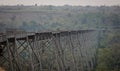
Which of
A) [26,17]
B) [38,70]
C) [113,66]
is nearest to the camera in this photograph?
[38,70]

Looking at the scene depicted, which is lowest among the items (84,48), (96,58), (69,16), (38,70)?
(69,16)

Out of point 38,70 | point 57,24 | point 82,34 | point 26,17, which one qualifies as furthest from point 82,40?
point 26,17

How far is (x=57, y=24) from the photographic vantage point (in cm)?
9162

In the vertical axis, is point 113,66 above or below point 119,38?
above

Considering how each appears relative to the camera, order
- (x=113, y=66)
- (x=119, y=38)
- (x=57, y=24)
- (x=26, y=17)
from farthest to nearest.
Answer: (x=26, y=17), (x=57, y=24), (x=119, y=38), (x=113, y=66)

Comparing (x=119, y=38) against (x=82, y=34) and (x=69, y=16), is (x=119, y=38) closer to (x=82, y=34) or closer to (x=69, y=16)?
(x=82, y=34)

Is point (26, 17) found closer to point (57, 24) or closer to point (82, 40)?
point (57, 24)

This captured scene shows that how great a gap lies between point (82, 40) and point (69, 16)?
7210 cm

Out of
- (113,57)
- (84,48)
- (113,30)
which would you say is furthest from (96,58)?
(113,30)

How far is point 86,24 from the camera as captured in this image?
301ft

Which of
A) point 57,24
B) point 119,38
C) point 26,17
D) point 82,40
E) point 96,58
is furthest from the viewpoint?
point 26,17

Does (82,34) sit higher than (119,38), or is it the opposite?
(82,34)

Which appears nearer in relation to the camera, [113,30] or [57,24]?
[113,30]

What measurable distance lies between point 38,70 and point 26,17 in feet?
280
